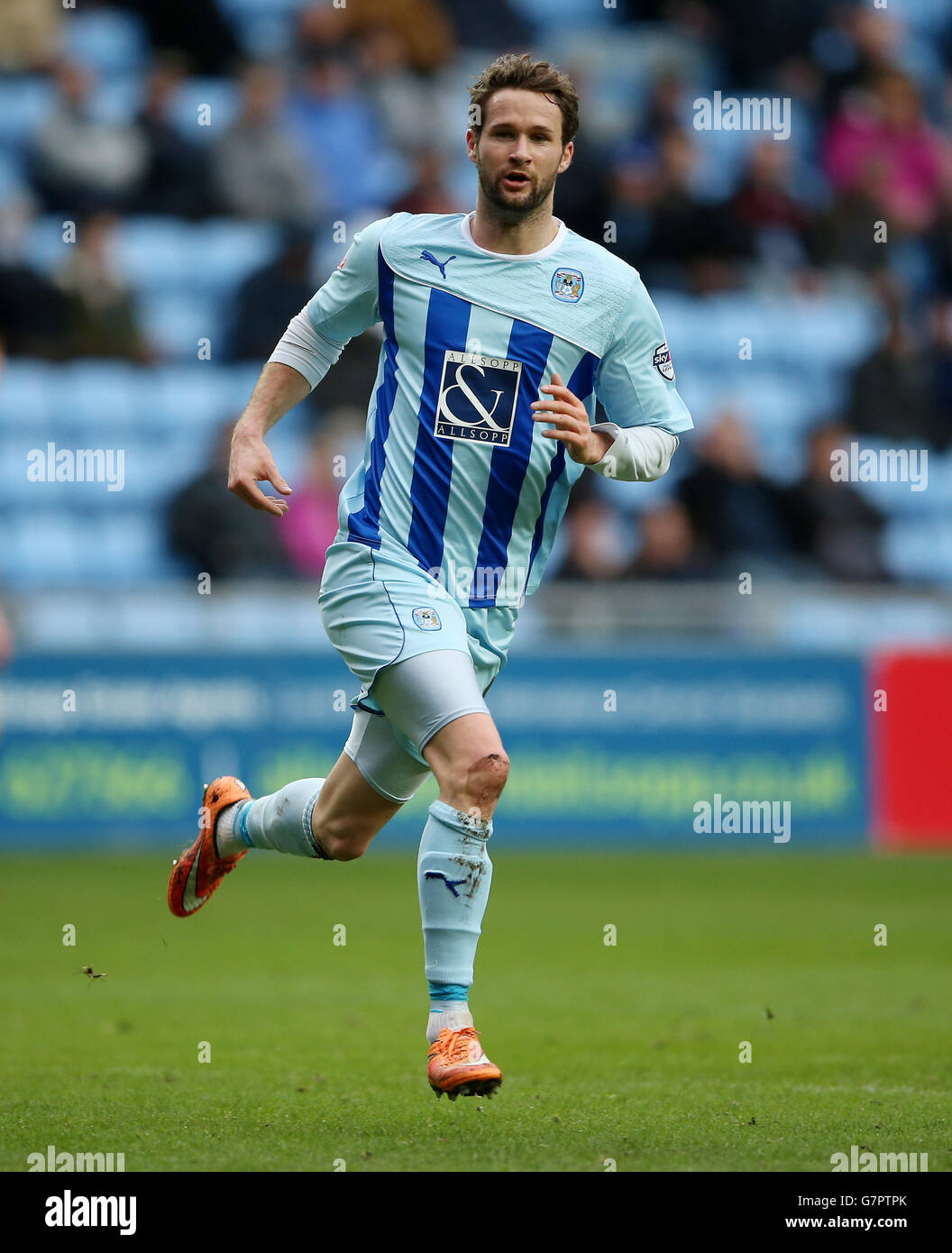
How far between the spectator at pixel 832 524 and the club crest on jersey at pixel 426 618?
9031 mm

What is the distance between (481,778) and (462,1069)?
29.1 inches

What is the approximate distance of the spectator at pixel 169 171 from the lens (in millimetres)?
15148

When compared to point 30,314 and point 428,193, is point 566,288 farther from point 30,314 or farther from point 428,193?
point 30,314

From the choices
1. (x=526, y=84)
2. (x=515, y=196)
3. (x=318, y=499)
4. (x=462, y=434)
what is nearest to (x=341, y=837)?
(x=462, y=434)

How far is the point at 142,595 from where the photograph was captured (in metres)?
11.7

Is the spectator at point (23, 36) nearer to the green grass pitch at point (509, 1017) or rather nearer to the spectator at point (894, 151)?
the spectator at point (894, 151)

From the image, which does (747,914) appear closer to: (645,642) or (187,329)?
(645,642)

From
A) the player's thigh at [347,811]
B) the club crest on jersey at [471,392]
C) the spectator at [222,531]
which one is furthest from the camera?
the spectator at [222,531]

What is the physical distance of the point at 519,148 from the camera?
5062mm

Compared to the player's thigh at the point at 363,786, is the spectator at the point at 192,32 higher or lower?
higher

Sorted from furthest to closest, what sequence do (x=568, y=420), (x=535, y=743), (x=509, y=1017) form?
(x=535, y=743) < (x=509, y=1017) < (x=568, y=420)

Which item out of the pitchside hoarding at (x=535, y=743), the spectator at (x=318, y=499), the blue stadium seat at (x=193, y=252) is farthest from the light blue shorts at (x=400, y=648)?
the blue stadium seat at (x=193, y=252)

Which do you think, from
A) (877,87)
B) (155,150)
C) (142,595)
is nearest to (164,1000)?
(142,595)
